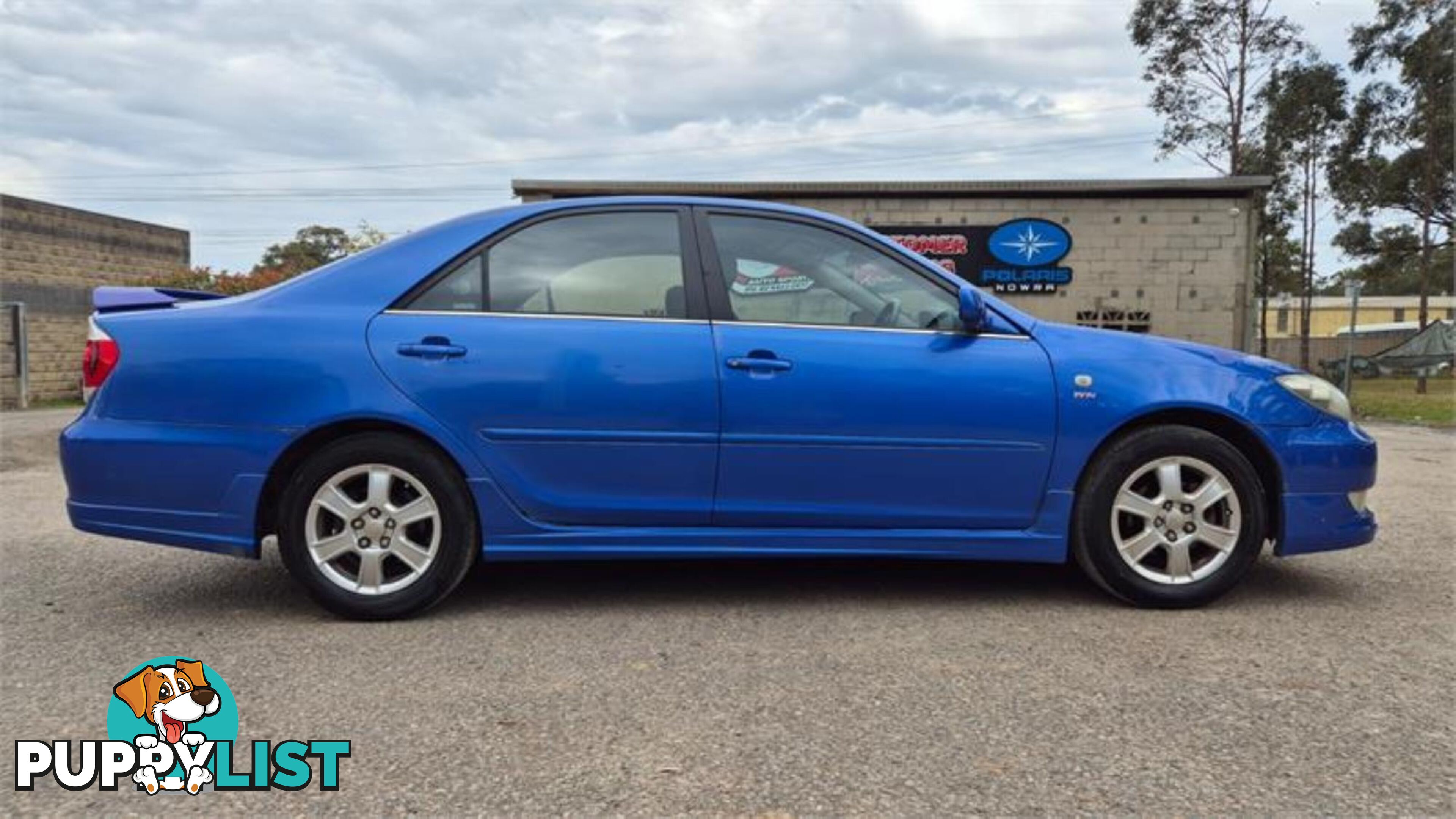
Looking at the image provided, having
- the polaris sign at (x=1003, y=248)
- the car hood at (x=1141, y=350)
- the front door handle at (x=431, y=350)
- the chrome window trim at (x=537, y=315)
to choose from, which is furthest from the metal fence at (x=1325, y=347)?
the front door handle at (x=431, y=350)

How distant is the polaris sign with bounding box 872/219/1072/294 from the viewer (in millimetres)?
15734

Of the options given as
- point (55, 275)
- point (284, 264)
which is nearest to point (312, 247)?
point (284, 264)

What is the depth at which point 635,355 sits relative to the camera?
349 centimetres

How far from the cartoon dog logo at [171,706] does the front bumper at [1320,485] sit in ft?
12.0

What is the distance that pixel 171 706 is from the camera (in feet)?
8.91

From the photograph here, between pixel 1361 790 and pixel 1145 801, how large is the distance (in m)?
0.53

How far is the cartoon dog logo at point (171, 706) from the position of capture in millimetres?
2316

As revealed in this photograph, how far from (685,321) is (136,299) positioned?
220 cm

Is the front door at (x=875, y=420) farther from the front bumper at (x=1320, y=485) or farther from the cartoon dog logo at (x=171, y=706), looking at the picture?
the cartoon dog logo at (x=171, y=706)

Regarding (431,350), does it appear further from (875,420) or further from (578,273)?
(875,420)

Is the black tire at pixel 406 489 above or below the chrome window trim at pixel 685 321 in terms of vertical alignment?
below

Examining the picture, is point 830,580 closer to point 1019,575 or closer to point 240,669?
point 1019,575

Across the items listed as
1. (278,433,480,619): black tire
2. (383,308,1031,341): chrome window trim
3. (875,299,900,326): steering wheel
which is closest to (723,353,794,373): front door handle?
(383,308,1031,341): chrome window trim

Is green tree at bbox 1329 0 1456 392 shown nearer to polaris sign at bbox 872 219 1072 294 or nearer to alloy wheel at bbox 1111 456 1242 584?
polaris sign at bbox 872 219 1072 294
